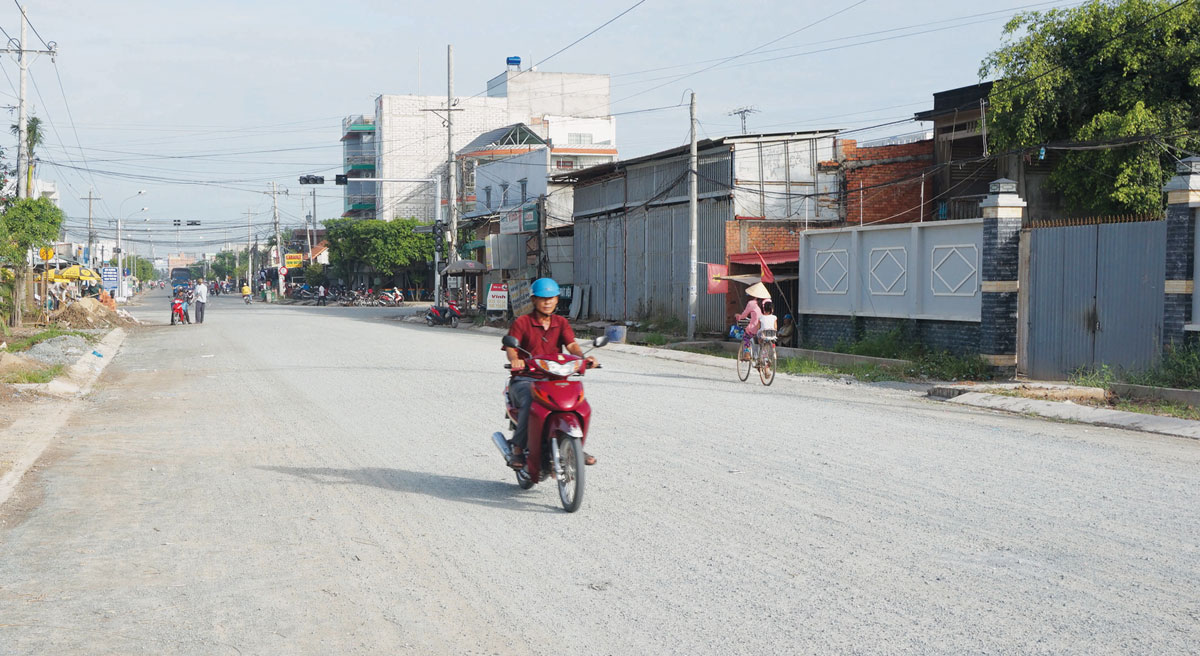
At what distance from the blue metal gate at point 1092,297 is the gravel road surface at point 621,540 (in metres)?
3.66

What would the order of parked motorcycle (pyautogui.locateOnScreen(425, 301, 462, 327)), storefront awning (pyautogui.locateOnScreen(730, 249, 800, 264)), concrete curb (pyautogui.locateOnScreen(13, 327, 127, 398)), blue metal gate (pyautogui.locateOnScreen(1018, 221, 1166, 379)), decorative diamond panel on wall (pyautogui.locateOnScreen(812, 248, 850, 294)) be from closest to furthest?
blue metal gate (pyautogui.locateOnScreen(1018, 221, 1166, 379)) → concrete curb (pyautogui.locateOnScreen(13, 327, 127, 398)) → decorative diamond panel on wall (pyautogui.locateOnScreen(812, 248, 850, 294)) → storefront awning (pyautogui.locateOnScreen(730, 249, 800, 264)) → parked motorcycle (pyautogui.locateOnScreen(425, 301, 462, 327))

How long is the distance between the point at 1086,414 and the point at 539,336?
8.51 m

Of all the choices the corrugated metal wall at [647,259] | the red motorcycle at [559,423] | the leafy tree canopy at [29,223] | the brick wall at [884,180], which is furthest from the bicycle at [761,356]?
the leafy tree canopy at [29,223]

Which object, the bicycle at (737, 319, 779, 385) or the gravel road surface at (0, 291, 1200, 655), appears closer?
the gravel road surface at (0, 291, 1200, 655)

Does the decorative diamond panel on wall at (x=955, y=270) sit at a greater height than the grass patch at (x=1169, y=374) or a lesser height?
greater

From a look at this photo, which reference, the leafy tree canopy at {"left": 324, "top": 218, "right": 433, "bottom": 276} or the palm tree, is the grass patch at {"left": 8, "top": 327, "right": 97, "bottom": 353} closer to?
the palm tree

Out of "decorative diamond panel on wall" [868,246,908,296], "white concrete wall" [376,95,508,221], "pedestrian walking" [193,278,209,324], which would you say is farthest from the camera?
"white concrete wall" [376,95,508,221]

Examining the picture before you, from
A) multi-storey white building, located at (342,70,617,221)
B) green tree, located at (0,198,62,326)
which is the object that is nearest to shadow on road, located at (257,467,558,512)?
green tree, located at (0,198,62,326)

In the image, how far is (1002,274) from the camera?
17.2 metres

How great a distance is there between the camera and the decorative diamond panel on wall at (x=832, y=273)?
2266 centimetres

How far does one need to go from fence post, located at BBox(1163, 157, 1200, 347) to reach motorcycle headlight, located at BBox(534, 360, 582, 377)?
10659 mm

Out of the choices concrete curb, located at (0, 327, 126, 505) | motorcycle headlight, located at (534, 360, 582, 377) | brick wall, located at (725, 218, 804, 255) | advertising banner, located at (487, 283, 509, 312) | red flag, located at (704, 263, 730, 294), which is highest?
brick wall, located at (725, 218, 804, 255)

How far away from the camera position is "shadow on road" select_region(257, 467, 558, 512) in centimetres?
773

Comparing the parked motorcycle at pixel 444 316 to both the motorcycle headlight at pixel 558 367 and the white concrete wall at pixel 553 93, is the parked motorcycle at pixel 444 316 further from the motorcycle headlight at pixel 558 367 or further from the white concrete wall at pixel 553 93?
the white concrete wall at pixel 553 93
